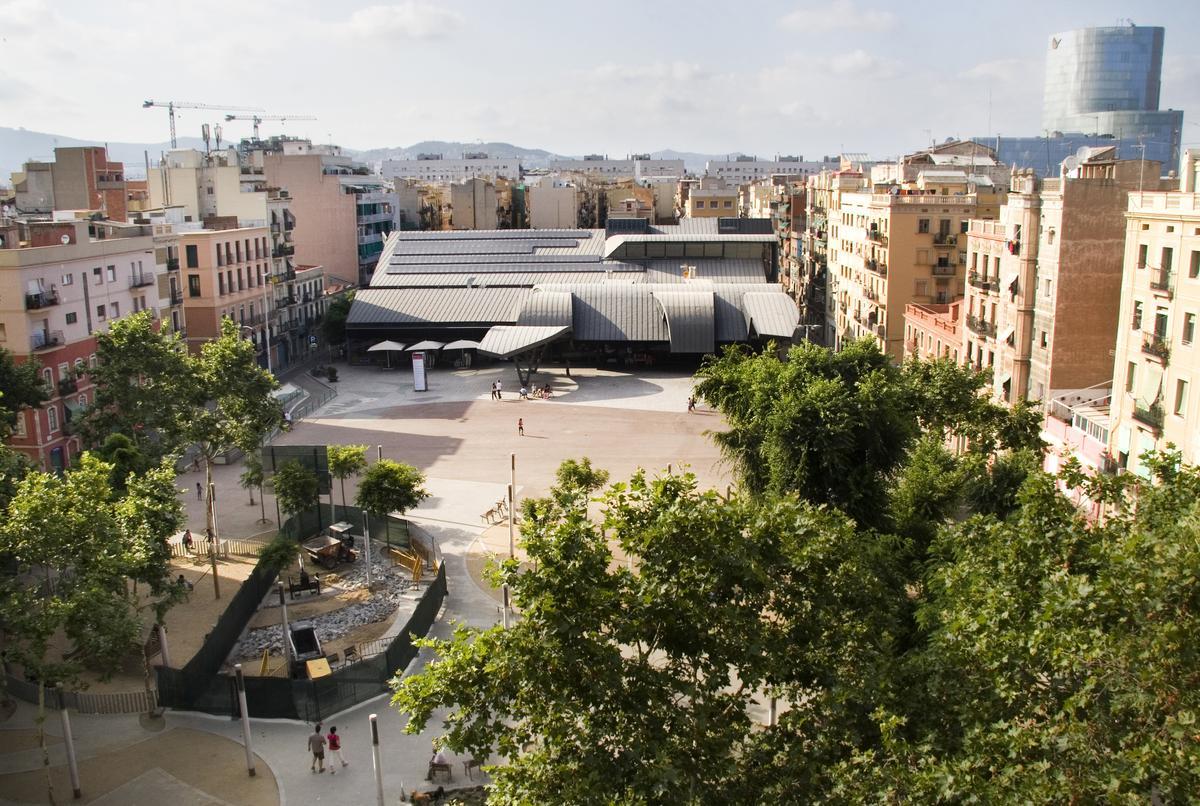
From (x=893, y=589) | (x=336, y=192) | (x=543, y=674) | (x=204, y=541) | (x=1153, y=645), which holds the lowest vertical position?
(x=204, y=541)

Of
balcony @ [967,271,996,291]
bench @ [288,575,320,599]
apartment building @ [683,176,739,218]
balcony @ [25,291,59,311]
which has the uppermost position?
apartment building @ [683,176,739,218]

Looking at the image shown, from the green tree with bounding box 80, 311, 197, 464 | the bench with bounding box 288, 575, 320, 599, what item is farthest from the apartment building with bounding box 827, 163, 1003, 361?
the green tree with bounding box 80, 311, 197, 464

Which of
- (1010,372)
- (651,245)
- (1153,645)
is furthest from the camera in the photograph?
(651,245)

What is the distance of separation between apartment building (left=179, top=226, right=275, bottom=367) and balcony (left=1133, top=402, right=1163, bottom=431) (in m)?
59.9

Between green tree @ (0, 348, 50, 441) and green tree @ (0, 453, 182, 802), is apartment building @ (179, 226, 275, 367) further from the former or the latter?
green tree @ (0, 453, 182, 802)

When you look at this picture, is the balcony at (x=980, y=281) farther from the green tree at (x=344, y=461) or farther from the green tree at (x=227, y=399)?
the green tree at (x=227, y=399)

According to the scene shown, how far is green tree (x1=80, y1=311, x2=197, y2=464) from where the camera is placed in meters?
42.4

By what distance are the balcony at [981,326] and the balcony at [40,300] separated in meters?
47.9

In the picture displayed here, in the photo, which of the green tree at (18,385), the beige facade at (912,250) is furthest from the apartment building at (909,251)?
the green tree at (18,385)

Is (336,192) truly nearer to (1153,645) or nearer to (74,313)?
(74,313)

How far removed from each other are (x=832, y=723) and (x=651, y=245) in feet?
271

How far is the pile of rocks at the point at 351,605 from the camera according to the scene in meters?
35.2

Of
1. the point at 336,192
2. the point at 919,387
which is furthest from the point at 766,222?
the point at 919,387

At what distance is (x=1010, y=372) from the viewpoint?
51.7 m
